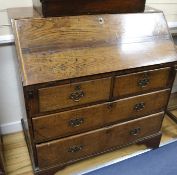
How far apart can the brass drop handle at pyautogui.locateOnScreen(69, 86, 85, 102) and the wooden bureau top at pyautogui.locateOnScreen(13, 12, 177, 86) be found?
9 centimetres

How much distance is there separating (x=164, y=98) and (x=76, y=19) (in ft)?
2.61

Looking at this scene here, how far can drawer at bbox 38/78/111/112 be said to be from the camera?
1.19 metres

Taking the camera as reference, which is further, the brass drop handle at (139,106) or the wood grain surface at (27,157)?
the wood grain surface at (27,157)

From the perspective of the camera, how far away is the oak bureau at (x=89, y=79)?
1198 mm

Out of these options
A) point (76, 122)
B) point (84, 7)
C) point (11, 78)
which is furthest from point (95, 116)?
point (11, 78)

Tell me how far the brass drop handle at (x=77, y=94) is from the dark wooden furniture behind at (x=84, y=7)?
16.7 inches

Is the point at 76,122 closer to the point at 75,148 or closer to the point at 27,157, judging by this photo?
the point at 75,148

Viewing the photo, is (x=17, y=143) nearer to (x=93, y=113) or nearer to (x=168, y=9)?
(x=93, y=113)

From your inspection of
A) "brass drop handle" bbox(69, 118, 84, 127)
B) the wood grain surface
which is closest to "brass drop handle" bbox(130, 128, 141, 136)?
the wood grain surface

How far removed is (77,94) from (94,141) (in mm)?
437

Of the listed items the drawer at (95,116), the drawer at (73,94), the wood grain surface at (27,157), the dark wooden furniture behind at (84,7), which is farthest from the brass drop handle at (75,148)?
the dark wooden furniture behind at (84,7)

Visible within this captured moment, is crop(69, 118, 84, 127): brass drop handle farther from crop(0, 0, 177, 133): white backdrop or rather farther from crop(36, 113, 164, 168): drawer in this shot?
crop(0, 0, 177, 133): white backdrop

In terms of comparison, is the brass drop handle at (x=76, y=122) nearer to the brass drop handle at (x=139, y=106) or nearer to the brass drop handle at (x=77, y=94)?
the brass drop handle at (x=77, y=94)

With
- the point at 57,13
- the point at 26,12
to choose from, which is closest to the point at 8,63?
the point at 26,12
